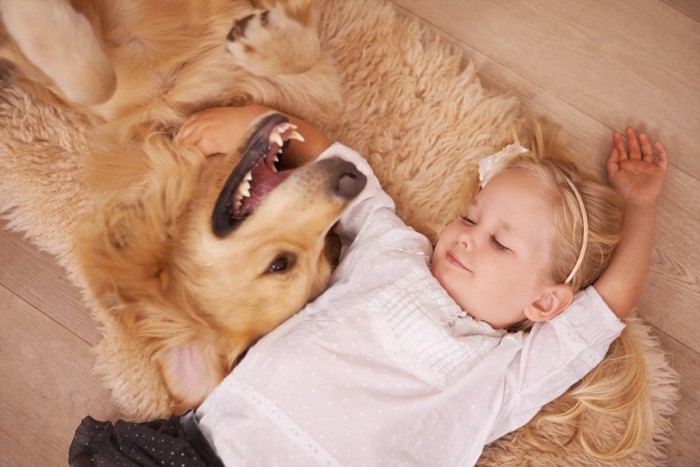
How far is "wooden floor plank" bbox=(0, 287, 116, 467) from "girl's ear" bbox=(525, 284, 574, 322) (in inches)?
55.8

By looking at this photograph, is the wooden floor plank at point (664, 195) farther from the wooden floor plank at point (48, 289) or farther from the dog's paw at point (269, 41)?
the wooden floor plank at point (48, 289)

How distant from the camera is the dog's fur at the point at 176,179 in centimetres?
155

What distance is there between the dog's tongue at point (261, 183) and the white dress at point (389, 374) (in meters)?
0.23

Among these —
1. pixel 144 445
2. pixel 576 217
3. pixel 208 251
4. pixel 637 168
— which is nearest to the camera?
pixel 208 251

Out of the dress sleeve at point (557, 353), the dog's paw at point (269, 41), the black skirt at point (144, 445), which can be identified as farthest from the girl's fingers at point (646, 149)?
the black skirt at point (144, 445)

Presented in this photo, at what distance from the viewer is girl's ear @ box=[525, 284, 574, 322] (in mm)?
1771

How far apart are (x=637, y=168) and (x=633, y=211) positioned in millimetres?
160

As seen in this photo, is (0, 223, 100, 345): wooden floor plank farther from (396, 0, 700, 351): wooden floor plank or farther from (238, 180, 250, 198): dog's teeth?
(396, 0, 700, 351): wooden floor plank

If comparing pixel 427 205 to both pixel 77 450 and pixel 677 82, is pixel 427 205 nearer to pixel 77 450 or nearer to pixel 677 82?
pixel 677 82

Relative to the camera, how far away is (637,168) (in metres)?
2.04

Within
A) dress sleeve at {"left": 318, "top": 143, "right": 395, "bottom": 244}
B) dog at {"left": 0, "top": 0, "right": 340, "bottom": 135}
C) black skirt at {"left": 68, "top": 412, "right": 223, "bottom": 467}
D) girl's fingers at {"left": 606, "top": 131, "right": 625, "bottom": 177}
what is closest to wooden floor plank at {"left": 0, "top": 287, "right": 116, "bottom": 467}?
black skirt at {"left": 68, "top": 412, "right": 223, "bottom": 467}

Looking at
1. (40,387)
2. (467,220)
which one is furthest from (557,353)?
(40,387)

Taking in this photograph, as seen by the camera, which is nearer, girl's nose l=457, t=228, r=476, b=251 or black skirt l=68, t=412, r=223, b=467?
black skirt l=68, t=412, r=223, b=467

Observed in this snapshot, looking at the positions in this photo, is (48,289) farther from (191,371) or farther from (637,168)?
(637,168)
